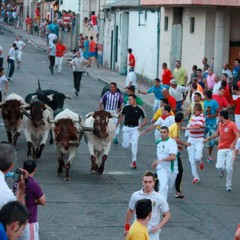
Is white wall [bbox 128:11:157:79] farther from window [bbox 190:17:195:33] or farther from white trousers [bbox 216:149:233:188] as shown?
white trousers [bbox 216:149:233:188]

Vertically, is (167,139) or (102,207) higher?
(167,139)

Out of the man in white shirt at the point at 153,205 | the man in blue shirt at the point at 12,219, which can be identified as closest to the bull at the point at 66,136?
the man in white shirt at the point at 153,205

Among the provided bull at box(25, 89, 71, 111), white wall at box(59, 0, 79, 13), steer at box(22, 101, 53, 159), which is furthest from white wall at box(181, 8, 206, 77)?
white wall at box(59, 0, 79, 13)

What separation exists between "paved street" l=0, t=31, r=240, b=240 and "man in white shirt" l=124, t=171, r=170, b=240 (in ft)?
7.61

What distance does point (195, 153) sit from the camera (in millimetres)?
18844

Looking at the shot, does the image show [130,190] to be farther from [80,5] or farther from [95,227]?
[80,5]

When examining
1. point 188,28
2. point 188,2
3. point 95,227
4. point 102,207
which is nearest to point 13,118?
point 102,207

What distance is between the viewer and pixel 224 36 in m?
32.9

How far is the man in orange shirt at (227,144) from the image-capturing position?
1809cm

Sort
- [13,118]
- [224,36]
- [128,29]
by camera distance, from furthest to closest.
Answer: [128,29] → [224,36] → [13,118]

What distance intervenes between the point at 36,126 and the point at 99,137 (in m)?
1.96

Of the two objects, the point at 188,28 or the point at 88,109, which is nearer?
the point at 88,109

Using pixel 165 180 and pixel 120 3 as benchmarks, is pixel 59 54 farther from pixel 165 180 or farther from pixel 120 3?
pixel 165 180

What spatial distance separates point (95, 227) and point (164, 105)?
19.7 ft
